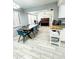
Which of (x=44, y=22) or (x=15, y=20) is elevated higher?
(x=44, y=22)

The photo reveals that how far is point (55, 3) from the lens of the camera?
6.20 m

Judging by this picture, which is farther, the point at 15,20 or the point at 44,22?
the point at 44,22

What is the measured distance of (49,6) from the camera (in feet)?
21.1

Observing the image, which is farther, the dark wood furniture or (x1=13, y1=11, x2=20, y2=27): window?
the dark wood furniture

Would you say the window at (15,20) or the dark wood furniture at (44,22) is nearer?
the window at (15,20)
